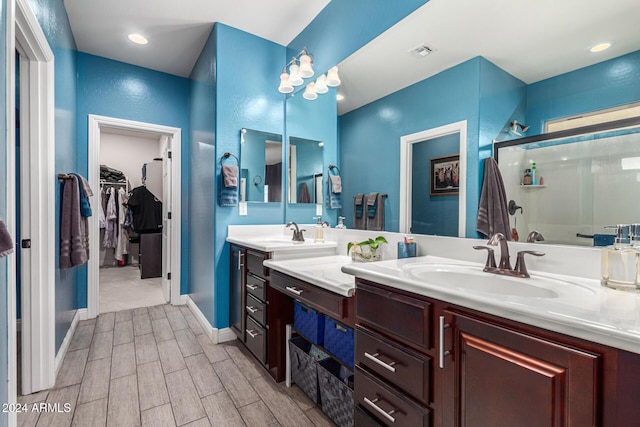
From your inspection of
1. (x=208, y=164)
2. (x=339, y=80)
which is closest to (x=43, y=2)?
(x=208, y=164)

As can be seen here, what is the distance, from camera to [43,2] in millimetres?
1797

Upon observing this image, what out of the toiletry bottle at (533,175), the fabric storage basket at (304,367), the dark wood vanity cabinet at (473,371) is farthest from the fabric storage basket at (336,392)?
the toiletry bottle at (533,175)

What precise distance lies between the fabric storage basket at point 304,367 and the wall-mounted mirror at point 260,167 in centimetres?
137

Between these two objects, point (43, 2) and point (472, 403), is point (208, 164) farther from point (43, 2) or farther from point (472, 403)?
point (472, 403)

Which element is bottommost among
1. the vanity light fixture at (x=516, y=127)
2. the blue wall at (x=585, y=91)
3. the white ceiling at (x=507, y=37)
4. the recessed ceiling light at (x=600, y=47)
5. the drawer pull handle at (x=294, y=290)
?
the drawer pull handle at (x=294, y=290)

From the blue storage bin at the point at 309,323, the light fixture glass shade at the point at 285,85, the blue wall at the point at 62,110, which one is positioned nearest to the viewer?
the blue storage bin at the point at 309,323

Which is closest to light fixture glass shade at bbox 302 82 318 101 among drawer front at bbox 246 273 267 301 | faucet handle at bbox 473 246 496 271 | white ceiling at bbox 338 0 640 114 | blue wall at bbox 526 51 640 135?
white ceiling at bbox 338 0 640 114

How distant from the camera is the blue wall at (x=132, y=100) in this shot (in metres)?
3.14

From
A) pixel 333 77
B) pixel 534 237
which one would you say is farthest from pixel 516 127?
pixel 333 77

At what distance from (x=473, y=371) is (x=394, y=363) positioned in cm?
30

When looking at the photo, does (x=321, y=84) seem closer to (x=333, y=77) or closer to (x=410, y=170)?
(x=333, y=77)

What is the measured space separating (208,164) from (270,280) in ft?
4.73

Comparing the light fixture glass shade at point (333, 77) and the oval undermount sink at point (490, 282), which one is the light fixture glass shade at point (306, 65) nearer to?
the light fixture glass shade at point (333, 77)

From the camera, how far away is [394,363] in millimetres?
1096
